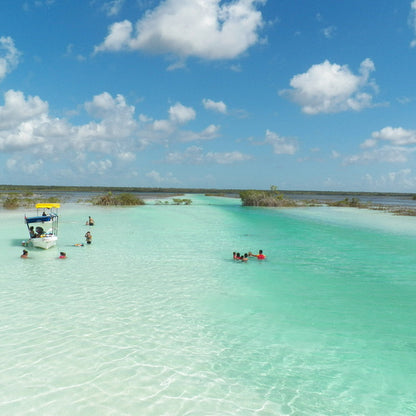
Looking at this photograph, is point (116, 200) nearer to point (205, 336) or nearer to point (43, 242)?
point (43, 242)

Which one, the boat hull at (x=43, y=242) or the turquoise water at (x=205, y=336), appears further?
the boat hull at (x=43, y=242)

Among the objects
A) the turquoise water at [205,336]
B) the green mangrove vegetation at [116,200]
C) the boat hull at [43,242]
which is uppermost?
the green mangrove vegetation at [116,200]

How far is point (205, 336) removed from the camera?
33.8ft

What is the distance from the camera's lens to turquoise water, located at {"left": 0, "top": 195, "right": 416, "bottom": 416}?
24.4ft

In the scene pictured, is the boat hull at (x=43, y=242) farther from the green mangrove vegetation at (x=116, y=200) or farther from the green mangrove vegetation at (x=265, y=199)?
the green mangrove vegetation at (x=265, y=199)

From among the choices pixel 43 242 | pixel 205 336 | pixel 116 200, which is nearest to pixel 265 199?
pixel 116 200

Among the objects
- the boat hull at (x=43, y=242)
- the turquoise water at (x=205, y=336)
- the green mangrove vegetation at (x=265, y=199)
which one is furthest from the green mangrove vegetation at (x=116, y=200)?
the turquoise water at (x=205, y=336)

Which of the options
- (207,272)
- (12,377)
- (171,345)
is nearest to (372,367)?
(171,345)

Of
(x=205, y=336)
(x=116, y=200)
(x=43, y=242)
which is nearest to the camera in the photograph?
(x=205, y=336)

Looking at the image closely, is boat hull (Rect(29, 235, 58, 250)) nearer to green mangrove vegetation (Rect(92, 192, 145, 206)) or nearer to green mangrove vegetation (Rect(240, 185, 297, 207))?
green mangrove vegetation (Rect(92, 192, 145, 206))

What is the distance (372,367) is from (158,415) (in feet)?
18.0

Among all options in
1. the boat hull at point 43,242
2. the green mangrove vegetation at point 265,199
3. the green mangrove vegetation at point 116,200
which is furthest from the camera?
the green mangrove vegetation at point 265,199

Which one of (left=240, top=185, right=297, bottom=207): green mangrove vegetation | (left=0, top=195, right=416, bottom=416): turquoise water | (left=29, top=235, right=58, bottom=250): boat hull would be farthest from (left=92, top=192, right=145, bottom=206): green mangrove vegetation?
(left=0, top=195, right=416, bottom=416): turquoise water

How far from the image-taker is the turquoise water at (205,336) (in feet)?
24.4
